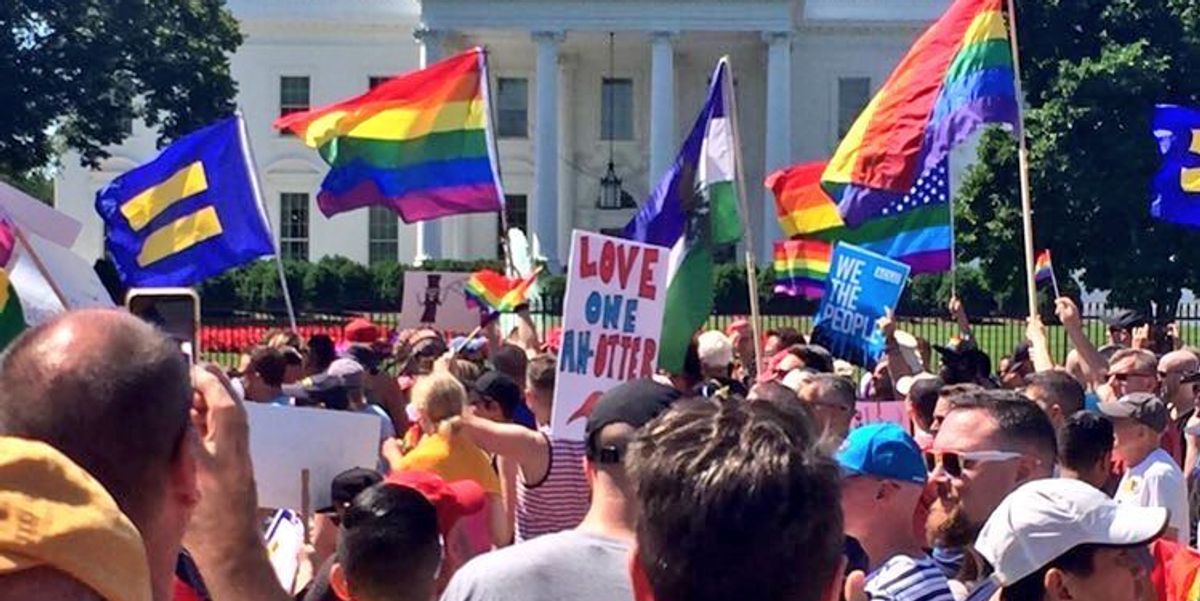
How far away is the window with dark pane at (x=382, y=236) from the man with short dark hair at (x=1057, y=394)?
50.7 meters

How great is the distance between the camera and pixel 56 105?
4244cm

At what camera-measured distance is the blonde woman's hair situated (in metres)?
6.57

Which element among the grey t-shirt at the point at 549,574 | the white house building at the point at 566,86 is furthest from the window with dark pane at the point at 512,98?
the grey t-shirt at the point at 549,574

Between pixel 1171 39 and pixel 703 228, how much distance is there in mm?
27236

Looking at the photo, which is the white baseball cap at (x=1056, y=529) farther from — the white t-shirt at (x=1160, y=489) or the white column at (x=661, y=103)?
the white column at (x=661, y=103)

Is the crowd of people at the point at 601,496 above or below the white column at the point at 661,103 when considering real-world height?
below

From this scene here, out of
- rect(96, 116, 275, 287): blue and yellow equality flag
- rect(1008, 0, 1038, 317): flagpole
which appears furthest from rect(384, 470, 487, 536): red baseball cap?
rect(96, 116, 275, 287): blue and yellow equality flag

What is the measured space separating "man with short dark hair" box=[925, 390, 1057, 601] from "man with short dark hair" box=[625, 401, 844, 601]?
7.33 ft

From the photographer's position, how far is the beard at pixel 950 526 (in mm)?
4688

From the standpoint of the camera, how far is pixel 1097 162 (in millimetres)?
34281

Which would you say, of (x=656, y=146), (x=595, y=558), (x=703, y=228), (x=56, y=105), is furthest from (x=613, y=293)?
(x=656, y=146)

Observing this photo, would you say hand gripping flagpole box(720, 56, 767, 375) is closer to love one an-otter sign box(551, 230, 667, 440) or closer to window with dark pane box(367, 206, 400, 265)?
love one an-otter sign box(551, 230, 667, 440)

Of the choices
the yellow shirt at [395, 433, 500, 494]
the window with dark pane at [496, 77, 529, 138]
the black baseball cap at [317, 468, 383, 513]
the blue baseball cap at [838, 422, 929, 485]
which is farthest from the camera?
the window with dark pane at [496, 77, 529, 138]

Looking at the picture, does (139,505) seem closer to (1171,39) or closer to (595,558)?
(595,558)
